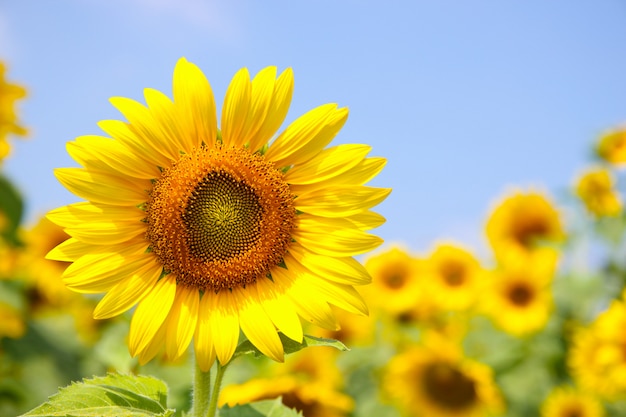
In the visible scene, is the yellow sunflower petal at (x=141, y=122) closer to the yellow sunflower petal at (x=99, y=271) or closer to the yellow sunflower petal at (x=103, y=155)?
the yellow sunflower petal at (x=103, y=155)

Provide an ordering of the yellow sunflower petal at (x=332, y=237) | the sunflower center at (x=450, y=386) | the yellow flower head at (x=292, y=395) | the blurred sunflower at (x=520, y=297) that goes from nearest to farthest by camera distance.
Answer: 1. the yellow sunflower petal at (x=332, y=237)
2. the yellow flower head at (x=292, y=395)
3. the sunflower center at (x=450, y=386)
4. the blurred sunflower at (x=520, y=297)

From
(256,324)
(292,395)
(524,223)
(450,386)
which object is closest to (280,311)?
(256,324)

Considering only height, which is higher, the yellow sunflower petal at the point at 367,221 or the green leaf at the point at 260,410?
the yellow sunflower petal at the point at 367,221

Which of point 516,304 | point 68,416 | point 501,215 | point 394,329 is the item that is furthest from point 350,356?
point 68,416

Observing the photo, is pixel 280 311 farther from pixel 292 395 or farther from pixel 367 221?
pixel 292 395

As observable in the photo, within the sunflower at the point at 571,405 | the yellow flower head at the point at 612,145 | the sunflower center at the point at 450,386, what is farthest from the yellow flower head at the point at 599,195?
the sunflower center at the point at 450,386

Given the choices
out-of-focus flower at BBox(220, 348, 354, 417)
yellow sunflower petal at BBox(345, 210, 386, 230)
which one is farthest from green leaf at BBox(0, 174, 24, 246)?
yellow sunflower petal at BBox(345, 210, 386, 230)
